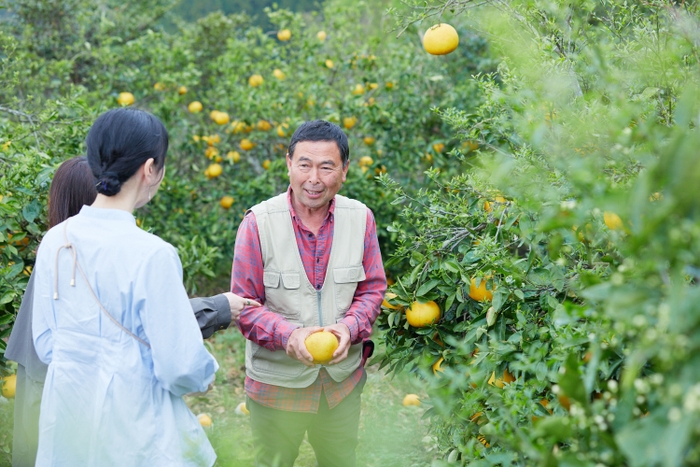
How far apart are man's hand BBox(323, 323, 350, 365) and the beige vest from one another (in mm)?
108

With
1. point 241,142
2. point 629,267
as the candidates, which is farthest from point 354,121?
point 629,267

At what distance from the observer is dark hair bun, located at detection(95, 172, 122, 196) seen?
5.36ft

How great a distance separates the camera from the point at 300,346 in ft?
7.36

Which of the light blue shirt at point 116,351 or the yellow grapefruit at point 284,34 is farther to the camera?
the yellow grapefruit at point 284,34

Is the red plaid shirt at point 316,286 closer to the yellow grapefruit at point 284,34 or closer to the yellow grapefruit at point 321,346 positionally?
the yellow grapefruit at point 321,346

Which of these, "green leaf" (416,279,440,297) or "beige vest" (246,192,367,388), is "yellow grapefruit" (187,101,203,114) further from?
"green leaf" (416,279,440,297)

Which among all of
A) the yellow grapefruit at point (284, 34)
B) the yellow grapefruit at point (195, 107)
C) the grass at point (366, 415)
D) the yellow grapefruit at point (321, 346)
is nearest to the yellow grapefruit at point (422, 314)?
the grass at point (366, 415)

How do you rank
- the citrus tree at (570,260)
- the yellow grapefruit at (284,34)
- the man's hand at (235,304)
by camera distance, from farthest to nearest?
the yellow grapefruit at (284,34) < the man's hand at (235,304) < the citrus tree at (570,260)

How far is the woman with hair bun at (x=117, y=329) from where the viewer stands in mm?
1579

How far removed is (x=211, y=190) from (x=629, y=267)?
174 inches

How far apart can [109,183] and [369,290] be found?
1.13 m

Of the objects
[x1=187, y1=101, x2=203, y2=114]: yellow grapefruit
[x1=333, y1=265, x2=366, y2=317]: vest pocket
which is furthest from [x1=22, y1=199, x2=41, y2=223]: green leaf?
[x1=187, y1=101, x2=203, y2=114]: yellow grapefruit

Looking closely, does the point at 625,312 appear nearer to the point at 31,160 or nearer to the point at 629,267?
the point at 629,267

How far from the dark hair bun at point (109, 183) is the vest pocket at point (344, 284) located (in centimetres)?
96
